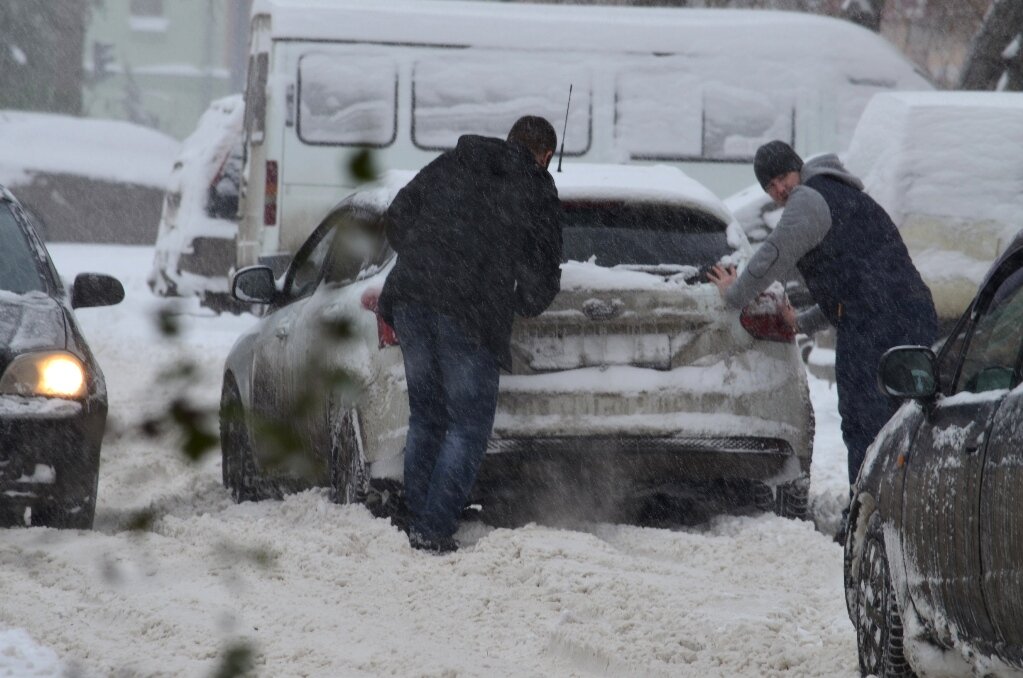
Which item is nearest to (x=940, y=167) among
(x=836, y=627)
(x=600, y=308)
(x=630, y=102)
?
(x=630, y=102)

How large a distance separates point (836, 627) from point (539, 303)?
62.8 inches

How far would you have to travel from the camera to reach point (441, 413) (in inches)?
264

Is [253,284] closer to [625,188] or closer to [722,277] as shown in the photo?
[625,188]

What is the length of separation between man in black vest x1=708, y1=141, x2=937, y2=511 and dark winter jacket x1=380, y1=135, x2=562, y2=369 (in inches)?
49.8

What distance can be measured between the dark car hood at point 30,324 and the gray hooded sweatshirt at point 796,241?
2455mm

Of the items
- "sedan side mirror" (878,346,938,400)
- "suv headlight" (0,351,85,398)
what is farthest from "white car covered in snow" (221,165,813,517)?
"sedan side mirror" (878,346,938,400)

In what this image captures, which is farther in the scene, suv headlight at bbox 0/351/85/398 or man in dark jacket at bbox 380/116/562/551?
man in dark jacket at bbox 380/116/562/551

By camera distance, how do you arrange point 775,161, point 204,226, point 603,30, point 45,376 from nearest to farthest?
point 45,376
point 775,161
point 603,30
point 204,226

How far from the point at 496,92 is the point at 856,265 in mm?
7592

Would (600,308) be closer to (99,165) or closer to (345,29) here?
(345,29)

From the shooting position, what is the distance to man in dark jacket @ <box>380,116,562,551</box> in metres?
6.43

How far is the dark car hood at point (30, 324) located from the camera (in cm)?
636

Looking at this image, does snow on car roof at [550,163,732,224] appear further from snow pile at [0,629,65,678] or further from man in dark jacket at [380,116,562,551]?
snow pile at [0,629,65,678]

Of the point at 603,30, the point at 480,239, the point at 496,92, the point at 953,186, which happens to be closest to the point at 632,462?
the point at 480,239
